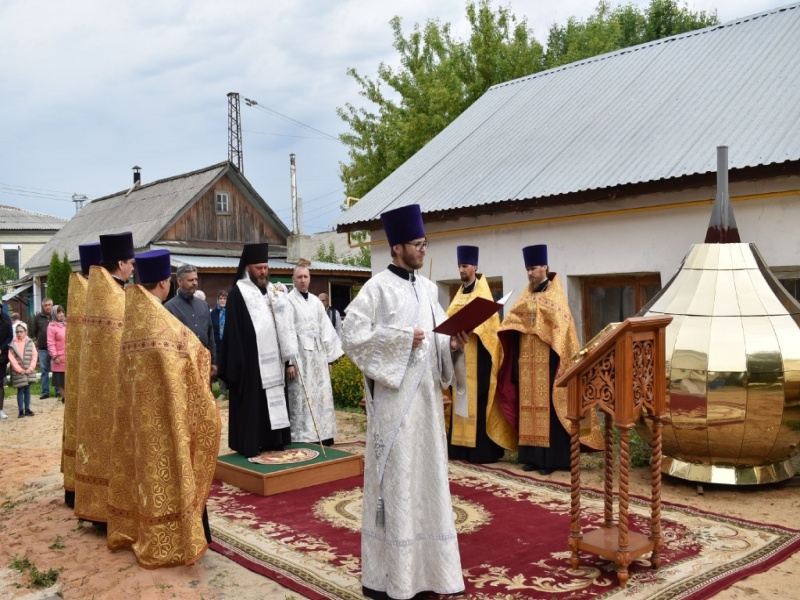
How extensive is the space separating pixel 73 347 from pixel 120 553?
1830mm

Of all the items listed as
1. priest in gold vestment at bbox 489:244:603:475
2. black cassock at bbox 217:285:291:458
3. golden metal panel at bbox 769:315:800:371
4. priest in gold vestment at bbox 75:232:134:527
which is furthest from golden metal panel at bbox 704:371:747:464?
priest in gold vestment at bbox 75:232:134:527

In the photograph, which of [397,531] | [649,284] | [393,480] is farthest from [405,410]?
[649,284]

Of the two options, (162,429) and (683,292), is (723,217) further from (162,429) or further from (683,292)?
(162,429)

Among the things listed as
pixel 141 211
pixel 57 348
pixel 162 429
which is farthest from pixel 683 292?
pixel 141 211

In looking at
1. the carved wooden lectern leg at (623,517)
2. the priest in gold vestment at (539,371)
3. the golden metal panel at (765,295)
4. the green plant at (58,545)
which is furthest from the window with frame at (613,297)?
the green plant at (58,545)

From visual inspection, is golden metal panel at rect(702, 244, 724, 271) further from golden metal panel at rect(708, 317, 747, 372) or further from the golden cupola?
golden metal panel at rect(708, 317, 747, 372)

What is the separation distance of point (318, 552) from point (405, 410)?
1457 millimetres

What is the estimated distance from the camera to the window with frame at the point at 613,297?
913cm

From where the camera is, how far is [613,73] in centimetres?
1188

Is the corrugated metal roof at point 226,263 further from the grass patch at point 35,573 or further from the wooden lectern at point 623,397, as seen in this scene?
the wooden lectern at point 623,397

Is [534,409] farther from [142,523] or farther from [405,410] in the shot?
[142,523]

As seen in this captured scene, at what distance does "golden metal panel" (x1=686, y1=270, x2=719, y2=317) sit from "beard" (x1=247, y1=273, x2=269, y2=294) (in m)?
3.82

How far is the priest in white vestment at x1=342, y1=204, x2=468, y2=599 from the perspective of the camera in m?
4.06

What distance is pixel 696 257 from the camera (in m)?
6.51
